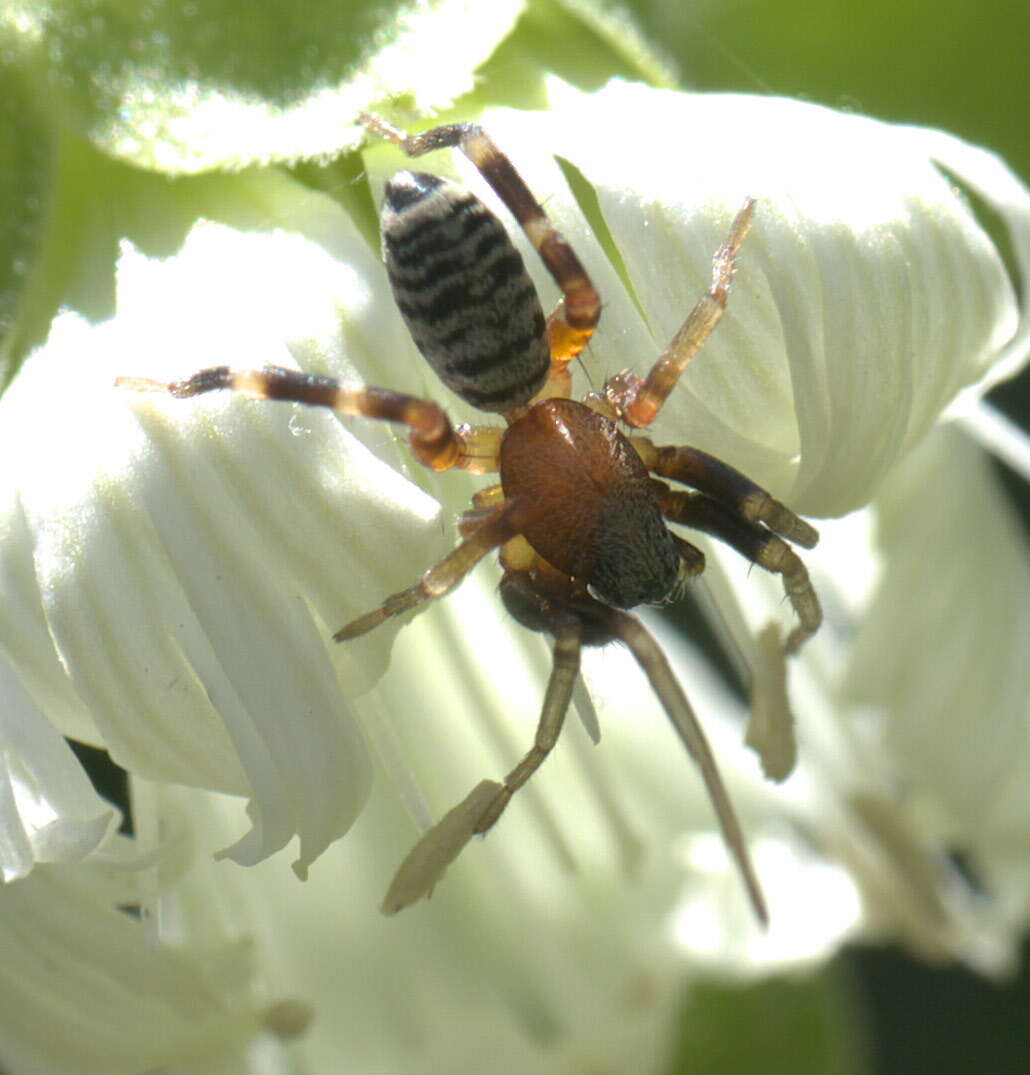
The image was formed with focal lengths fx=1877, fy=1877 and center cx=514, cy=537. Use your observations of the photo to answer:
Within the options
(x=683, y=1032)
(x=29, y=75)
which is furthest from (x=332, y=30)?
(x=683, y=1032)

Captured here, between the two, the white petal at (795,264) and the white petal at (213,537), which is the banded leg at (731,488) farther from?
the white petal at (213,537)

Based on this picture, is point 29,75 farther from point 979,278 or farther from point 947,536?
point 947,536

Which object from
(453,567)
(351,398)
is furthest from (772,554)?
(351,398)

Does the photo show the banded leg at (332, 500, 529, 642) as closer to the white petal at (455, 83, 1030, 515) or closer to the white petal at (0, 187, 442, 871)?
the white petal at (0, 187, 442, 871)

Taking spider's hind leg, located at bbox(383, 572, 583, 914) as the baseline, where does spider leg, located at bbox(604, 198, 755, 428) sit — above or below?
above

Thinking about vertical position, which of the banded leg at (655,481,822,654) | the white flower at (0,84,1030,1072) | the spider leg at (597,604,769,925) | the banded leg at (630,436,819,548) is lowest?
the spider leg at (597,604,769,925)

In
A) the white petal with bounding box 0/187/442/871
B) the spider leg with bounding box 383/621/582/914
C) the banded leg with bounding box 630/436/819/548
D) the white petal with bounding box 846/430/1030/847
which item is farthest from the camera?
the white petal with bounding box 846/430/1030/847

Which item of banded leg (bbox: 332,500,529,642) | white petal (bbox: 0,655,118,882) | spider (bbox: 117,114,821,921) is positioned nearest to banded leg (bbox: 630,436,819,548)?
spider (bbox: 117,114,821,921)

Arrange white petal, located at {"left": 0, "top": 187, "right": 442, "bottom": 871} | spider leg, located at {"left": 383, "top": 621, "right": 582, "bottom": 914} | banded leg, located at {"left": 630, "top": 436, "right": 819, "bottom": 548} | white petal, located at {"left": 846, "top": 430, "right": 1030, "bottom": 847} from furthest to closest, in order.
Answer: white petal, located at {"left": 846, "top": 430, "right": 1030, "bottom": 847} < banded leg, located at {"left": 630, "top": 436, "right": 819, "bottom": 548} < spider leg, located at {"left": 383, "top": 621, "right": 582, "bottom": 914} < white petal, located at {"left": 0, "top": 187, "right": 442, "bottom": 871}
